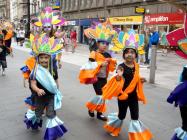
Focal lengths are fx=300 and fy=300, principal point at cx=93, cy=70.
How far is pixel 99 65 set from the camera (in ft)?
17.0

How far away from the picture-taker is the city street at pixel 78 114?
4949 millimetres

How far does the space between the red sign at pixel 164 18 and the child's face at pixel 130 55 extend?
15945mm

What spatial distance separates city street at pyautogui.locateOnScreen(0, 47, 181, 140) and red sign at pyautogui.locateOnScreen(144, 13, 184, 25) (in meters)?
12.4

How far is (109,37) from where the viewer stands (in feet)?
17.8

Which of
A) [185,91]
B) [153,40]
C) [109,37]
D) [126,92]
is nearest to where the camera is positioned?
[185,91]

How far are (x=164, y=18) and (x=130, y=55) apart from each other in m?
18.4

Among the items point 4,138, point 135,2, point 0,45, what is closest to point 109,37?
point 4,138

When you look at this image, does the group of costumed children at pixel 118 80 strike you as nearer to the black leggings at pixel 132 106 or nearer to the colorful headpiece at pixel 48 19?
the black leggings at pixel 132 106

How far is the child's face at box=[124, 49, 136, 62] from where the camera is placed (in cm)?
446

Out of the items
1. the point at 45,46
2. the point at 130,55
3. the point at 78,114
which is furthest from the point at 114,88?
the point at 78,114

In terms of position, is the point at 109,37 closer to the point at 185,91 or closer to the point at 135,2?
the point at 185,91

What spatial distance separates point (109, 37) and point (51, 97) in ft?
5.29

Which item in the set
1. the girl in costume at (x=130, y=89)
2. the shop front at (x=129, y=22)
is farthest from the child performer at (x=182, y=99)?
the shop front at (x=129, y=22)

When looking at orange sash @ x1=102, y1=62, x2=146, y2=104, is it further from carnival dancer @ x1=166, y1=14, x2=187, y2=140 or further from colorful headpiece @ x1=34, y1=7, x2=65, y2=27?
colorful headpiece @ x1=34, y1=7, x2=65, y2=27
